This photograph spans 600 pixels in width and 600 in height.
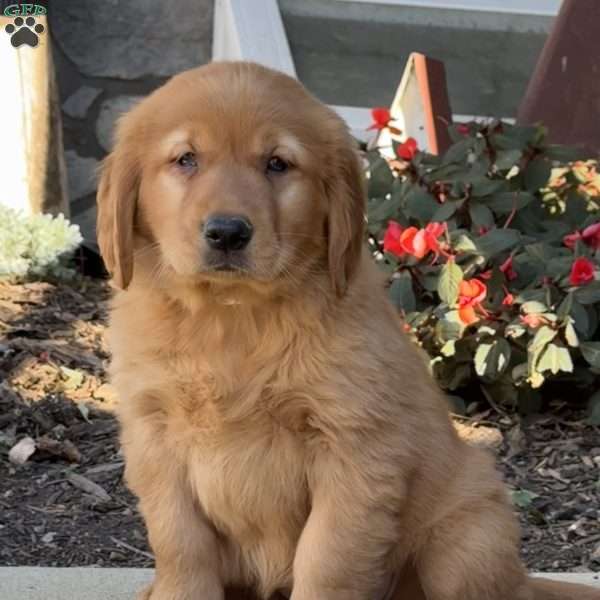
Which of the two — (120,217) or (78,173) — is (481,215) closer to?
(120,217)

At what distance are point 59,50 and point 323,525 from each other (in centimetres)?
510

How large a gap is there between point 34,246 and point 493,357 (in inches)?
102

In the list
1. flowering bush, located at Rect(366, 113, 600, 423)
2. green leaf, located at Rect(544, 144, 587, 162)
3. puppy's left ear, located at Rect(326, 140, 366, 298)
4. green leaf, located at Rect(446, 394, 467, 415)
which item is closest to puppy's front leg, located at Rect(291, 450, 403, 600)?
puppy's left ear, located at Rect(326, 140, 366, 298)

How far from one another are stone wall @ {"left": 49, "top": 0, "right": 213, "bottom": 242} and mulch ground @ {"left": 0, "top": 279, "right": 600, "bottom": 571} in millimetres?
1939

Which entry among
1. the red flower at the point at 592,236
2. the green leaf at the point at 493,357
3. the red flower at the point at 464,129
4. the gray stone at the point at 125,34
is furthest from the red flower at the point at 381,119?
the gray stone at the point at 125,34

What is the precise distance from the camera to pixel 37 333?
19.6 feet

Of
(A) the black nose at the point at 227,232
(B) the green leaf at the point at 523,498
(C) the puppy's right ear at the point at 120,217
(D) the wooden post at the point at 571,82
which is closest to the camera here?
(A) the black nose at the point at 227,232

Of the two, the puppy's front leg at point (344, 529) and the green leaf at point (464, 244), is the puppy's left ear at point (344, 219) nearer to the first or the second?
the puppy's front leg at point (344, 529)

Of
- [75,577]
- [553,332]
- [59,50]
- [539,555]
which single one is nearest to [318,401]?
[75,577]

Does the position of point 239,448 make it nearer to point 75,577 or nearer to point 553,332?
point 75,577

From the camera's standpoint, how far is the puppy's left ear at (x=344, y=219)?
318cm

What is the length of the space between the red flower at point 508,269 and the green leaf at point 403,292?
1.16 ft

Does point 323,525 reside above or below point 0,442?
above

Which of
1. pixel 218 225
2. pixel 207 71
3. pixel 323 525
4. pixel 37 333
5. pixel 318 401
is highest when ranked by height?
pixel 207 71
